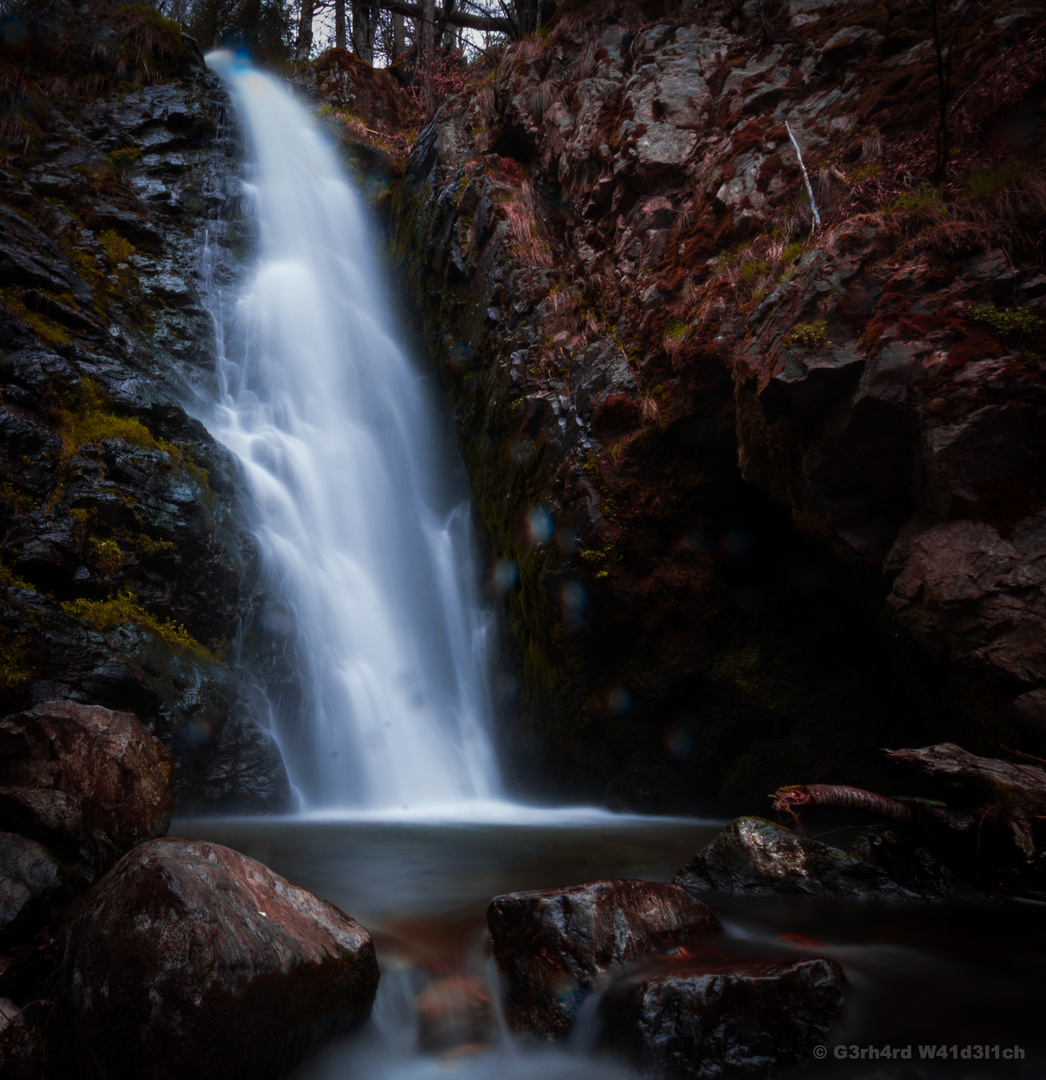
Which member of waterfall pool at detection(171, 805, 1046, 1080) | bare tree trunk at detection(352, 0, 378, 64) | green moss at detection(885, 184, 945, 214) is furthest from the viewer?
bare tree trunk at detection(352, 0, 378, 64)

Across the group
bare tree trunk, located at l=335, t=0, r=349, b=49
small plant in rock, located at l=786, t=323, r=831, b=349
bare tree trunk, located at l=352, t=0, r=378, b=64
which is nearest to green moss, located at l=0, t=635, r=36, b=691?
small plant in rock, located at l=786, t=323, r=831, b=349

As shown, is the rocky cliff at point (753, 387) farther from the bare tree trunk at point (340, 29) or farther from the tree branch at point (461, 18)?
the bare tree trunk at point (340, 29)

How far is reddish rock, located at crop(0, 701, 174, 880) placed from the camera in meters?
3.60

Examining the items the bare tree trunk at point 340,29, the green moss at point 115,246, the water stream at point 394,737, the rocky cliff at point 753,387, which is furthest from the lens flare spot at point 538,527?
the bare tree trunk at point 340,29

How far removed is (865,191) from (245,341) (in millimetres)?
11738

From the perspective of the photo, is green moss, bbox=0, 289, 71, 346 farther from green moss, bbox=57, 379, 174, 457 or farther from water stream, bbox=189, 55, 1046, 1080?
water stream, bbox=189, 55, 1046, 1080

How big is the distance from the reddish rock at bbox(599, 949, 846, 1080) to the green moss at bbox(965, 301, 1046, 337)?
176 inches

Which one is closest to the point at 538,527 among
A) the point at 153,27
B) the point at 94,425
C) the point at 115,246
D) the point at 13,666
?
the point at 13,666

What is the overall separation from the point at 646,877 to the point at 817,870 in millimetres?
1362

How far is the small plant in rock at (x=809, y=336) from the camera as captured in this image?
5338mm

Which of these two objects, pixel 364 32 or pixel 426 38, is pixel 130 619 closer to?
pixel 426 38

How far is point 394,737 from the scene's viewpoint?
9.41 m

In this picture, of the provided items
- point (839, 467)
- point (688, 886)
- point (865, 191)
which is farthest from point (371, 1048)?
point (865, 191)

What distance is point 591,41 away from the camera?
11.1 meters
